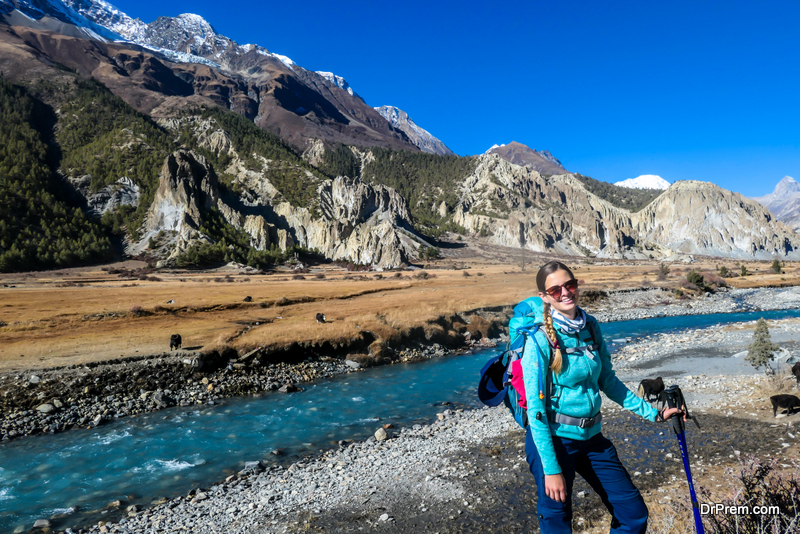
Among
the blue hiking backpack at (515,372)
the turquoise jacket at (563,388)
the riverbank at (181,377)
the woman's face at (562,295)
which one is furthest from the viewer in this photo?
the riverbank at (181,377)

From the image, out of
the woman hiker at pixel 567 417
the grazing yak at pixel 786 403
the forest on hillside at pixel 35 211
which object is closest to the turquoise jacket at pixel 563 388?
the woman hiker at pixel 567 417

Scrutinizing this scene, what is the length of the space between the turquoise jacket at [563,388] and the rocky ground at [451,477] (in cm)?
276

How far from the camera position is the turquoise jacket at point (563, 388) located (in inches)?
144

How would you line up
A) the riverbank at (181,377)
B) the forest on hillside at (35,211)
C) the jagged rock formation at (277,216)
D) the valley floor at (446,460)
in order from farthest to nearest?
1. the jagged rock formation at (277,216)
2. the forest on hillside at (35,211)
3. the riverbank at (181,377)
4. the valley floor at (446,460)

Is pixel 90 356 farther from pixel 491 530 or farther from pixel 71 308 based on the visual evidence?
pixel 491 530

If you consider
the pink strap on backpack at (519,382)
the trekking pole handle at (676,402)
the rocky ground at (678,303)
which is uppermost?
the pink strap on backpack at (519,382)

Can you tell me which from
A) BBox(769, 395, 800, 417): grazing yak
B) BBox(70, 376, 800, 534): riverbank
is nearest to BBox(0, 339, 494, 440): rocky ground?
BBox(70, 376, 800, 534): riverbank

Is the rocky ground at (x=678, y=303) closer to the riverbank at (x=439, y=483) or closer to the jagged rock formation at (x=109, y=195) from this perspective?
the riverbank at (x=439, y=483)

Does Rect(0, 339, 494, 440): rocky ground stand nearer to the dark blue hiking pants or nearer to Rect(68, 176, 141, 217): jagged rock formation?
the dark blue hiking pants

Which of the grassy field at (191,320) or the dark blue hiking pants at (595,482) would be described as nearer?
the dark blue hiking pants at (595,482)

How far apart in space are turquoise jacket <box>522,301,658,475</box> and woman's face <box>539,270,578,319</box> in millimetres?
176

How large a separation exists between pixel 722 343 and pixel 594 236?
7204 inches

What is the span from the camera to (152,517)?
9.06 m

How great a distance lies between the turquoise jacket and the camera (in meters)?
3.67
